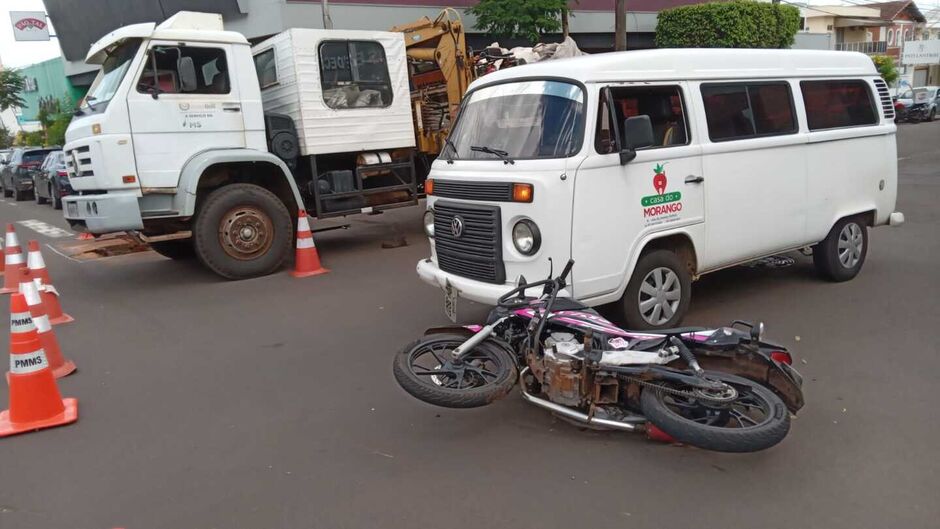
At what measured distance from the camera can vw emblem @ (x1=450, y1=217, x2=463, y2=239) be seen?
496 cm

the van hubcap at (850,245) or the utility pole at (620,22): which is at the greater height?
the utility pole at (620,22)

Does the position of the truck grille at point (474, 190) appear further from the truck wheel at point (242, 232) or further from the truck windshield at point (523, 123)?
the truck wheel at point (242, 232)

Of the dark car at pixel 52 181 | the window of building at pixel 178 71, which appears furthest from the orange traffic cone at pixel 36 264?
the dark car at pixel 52 181

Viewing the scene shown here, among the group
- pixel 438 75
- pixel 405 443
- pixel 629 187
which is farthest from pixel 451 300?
pixel 438 75

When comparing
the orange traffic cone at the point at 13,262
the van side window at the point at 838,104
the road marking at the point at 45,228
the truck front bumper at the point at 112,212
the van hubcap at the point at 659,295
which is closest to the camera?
the van hubcap at the point at 659,295

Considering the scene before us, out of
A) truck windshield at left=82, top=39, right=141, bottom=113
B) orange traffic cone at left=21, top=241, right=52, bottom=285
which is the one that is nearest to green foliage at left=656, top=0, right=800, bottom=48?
truck windshield at left=82, top=39, right=141, bottom=113

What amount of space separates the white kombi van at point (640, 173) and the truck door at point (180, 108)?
3.73m

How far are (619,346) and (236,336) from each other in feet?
12.3

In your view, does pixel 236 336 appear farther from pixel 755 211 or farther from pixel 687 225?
pixel 755 211

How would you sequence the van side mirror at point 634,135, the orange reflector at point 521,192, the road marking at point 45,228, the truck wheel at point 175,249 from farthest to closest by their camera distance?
the road marking at point 45,228 < the truck wheel at point 175,249 < the van side mirror at point 634,135 < the orange reflector at point 521,192

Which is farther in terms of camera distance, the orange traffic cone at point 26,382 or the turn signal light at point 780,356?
the orange traffic cone at point 26,382

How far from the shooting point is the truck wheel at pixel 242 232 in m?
7.93

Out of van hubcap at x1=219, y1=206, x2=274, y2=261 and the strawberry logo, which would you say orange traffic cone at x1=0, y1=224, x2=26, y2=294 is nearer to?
van hubcap at x1=219, y1=206, x2=274, y2=261

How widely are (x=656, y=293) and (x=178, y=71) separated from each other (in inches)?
236
